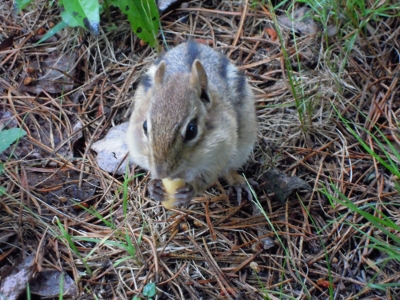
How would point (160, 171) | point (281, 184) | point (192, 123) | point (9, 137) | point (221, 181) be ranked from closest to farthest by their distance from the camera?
point (160, 171), point (192, 123), point (9, 137), point (281, 184), point (221, 181)

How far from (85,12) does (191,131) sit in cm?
144

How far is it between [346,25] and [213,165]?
174 centimetres

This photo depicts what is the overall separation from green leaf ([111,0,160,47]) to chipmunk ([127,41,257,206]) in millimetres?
501

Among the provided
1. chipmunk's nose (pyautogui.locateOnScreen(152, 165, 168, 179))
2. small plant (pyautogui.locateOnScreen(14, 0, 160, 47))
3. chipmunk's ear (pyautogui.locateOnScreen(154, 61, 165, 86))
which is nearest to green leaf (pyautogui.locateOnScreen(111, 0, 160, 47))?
small plant (pyautogui.locateOnScreen(14, 0, 160, 47))

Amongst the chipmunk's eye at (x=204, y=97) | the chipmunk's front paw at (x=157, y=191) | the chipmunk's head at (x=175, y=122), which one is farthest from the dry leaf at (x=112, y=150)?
the chipmunk's eye at (x=204, y=97)

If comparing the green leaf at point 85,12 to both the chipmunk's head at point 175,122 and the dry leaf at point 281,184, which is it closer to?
the chipmunk's head at point 175,122

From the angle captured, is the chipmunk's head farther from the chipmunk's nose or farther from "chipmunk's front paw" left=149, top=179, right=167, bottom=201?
"chipmunk's front paw" left=149, top=179, right=167, bottom=201

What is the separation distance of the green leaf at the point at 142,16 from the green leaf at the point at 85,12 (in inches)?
12.5

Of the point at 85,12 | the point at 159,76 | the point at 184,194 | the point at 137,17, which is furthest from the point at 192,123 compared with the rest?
the point at 137,17

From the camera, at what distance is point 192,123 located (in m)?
2.73

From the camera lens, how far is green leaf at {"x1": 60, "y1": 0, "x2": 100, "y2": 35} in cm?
361

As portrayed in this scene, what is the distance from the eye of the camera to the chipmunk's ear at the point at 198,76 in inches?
111

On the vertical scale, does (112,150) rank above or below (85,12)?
below

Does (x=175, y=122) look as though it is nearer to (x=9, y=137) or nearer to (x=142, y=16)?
(x=9, y=137)
